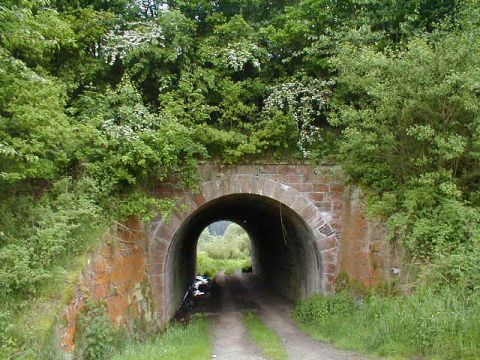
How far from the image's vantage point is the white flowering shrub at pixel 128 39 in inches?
380

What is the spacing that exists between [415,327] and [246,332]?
158 inches

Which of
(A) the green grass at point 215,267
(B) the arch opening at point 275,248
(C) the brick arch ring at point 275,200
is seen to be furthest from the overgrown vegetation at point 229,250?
(C) the brick arch ring at point 275,200

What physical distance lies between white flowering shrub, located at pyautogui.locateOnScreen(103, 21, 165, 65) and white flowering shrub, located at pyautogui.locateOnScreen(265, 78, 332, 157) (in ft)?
8.88

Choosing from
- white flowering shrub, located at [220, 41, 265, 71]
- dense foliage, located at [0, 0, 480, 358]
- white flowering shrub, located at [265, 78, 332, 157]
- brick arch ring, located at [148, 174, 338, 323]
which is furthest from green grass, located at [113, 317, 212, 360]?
white flowering shrub, located at [220, 41, 265, 71]

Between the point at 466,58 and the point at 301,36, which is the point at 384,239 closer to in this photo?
the point at 466,58

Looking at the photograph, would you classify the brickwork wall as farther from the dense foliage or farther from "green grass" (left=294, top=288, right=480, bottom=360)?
"green grass" (left=294, top=288, right=480, bottom=360)

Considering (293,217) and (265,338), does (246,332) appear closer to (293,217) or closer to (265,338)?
(265,338)

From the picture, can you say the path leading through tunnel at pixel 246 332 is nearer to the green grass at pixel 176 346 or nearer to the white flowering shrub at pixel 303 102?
the green grass at pixel 176 346

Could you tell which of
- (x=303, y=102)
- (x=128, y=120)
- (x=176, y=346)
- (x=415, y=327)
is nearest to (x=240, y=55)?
(x=303, y=102)

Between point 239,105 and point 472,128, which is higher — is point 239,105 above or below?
above

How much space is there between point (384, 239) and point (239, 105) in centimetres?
408

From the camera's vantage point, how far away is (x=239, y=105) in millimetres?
10094

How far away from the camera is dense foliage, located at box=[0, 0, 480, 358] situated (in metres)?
6.70

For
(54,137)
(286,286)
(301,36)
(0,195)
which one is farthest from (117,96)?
(286,286)
